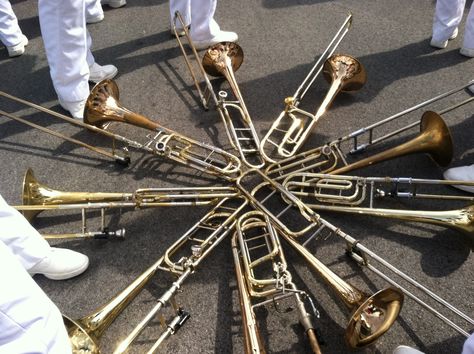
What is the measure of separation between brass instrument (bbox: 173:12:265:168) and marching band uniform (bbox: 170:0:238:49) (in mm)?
419

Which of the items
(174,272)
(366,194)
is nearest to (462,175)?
(366,194)

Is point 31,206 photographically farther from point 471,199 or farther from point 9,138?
point 471,199

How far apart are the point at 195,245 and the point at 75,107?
5.64ft

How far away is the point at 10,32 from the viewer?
4.29 metres

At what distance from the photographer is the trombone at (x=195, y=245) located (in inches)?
84.7

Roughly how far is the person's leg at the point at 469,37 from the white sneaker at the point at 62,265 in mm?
3688

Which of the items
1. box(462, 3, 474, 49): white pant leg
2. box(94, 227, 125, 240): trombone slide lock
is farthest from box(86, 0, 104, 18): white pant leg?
box(462, 3, 474, 49): white pant leg

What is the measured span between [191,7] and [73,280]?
2.71m

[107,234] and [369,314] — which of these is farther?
[107,234]

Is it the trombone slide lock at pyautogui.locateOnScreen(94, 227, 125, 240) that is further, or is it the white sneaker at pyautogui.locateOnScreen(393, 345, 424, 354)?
the trombone slide lock at pyautogui.locateOnScreen(94, 227, 125, 240)

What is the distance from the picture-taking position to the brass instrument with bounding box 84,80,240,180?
2.88 metres

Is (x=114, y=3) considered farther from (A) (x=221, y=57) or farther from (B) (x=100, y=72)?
(A) (x=221, y=57)

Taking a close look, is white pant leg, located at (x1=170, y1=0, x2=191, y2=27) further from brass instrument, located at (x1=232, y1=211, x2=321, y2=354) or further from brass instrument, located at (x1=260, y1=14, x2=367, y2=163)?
brass instrument, located at (x1=232, y1=211, x2=321, y2=354)

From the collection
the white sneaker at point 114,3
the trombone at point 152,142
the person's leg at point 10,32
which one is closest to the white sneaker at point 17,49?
the person's leg at point 10,32
